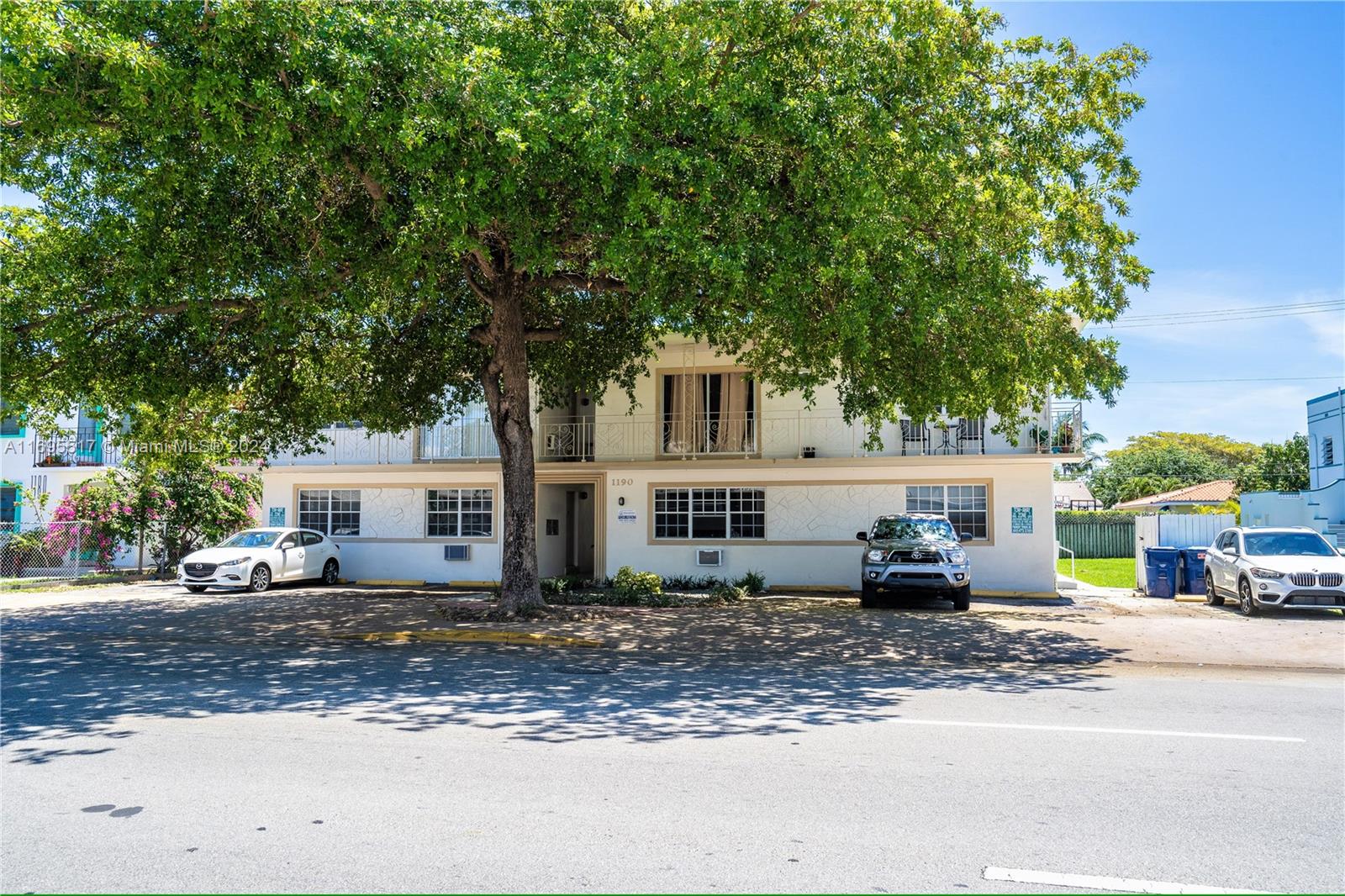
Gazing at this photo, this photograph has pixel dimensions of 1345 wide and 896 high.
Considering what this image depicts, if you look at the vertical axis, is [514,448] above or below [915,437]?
below

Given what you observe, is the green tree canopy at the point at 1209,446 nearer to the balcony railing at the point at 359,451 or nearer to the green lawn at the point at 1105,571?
the green lawn at the point at 1105,571

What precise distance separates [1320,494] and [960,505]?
650 inches

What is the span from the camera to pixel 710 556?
21.7m

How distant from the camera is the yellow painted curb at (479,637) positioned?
13.2 metres

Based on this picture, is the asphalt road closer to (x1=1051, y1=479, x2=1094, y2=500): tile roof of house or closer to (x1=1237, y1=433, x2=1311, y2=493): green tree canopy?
(x1=1237, y1=433, x2=1311, y2=493): green tree canopy

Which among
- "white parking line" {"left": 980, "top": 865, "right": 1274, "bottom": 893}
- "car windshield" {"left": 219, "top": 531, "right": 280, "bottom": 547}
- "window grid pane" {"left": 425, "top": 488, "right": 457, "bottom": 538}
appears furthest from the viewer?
"window grid pane" {"left": 425, "top": 488, "right": 457, "bottom": 538}

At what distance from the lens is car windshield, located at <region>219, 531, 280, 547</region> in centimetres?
2212

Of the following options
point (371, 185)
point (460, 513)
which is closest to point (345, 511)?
point (460, 513)

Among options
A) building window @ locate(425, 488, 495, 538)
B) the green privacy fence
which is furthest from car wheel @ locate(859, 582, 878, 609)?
the green privacy fence

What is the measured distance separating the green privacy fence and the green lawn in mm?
802

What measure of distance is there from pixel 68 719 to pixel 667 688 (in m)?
5.39

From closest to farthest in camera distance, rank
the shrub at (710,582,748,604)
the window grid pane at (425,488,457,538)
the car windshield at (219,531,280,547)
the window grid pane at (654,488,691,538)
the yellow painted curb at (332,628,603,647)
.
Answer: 1. the yellow painted curb at (332,628,603,647)
2. the shrub at (710,582,748,604)
3. the car windshield at (219,531,280,547)
4. the window grid pane at (654,488,691,538)
5. the window grid pane at (425,488,457,538)

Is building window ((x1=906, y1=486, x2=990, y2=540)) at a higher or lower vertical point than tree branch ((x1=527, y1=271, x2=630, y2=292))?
lower

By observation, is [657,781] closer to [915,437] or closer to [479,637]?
[479,637]
